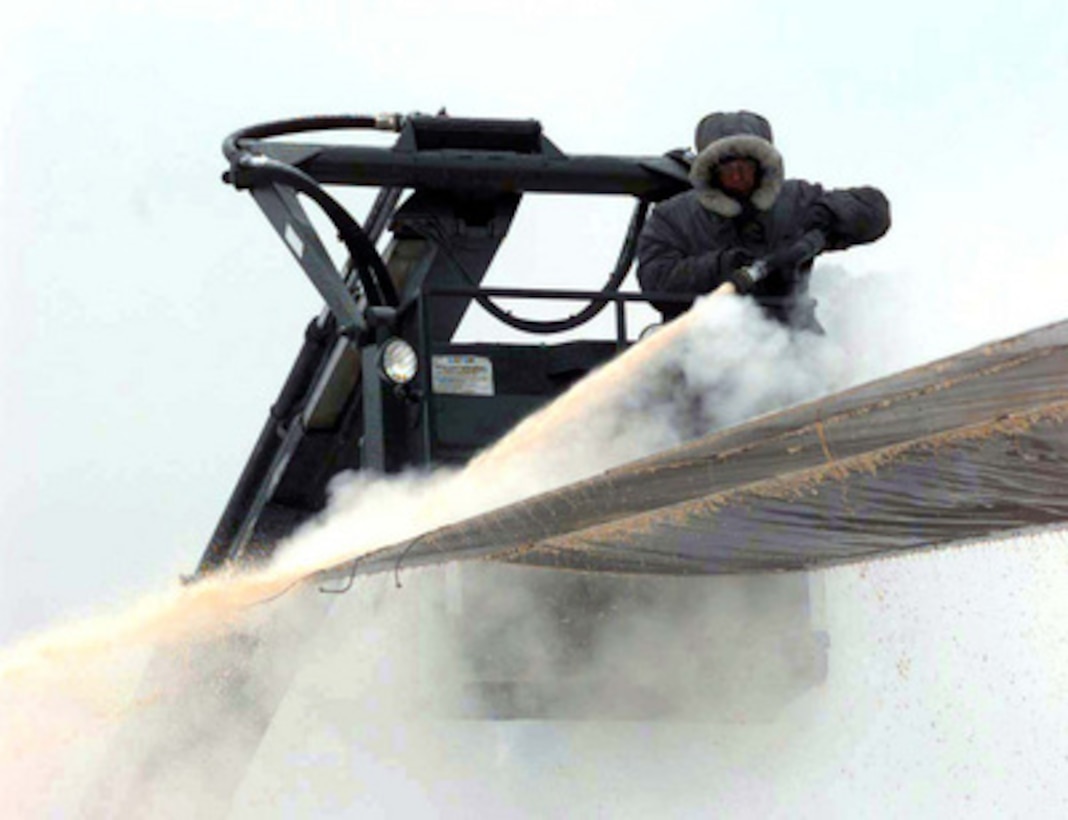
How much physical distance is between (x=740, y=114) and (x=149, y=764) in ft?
12.3

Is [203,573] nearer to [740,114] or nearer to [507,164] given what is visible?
[507,164]

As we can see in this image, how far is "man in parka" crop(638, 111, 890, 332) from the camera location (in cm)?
797

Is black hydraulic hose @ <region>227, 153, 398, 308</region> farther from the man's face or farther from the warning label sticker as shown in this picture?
the man's face

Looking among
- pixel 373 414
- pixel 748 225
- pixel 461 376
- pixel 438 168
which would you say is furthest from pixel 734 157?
pixel 373 414

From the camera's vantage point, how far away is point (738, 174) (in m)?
8.08

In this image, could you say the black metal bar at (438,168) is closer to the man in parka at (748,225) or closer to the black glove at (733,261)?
the man in parka at (748,225)

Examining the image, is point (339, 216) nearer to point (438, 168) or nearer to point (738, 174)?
point (438, 168)

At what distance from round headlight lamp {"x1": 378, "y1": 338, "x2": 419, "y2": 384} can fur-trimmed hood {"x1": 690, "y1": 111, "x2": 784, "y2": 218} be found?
3.92ft

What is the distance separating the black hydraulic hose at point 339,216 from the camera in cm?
801

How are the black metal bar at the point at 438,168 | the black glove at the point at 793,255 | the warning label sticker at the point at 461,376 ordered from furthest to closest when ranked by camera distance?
the black metal bar at the point at 438,168 < the black glove at the point at 793,255 < the warning label sticker at the point at 461,376

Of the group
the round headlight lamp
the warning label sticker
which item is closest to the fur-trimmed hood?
the warning label sticker

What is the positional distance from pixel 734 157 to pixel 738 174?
0.20 feet

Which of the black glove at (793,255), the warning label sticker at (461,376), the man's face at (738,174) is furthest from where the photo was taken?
the man's face at (738,174)

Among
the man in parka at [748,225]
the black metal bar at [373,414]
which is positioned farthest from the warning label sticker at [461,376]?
the man in parka at [748,225]
